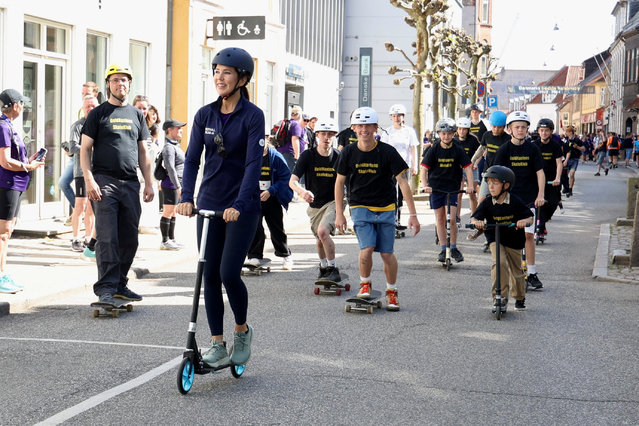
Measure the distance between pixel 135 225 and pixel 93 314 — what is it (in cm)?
87

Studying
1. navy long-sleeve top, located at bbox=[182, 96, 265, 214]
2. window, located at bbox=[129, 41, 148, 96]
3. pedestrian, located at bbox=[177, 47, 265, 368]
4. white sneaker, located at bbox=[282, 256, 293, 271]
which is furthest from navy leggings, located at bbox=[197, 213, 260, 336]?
window, located at bbox=[129, 41, 148, 96]

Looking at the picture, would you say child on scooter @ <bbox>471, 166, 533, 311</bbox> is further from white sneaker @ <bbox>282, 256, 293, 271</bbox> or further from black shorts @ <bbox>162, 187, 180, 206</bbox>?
black shorts @ <bbox>162, 187, 180, 206</bbox>

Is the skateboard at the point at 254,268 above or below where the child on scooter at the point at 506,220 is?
below

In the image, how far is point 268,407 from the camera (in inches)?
220

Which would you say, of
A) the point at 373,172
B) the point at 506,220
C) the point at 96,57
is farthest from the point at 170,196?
the point at 96,57

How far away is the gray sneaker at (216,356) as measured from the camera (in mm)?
5988

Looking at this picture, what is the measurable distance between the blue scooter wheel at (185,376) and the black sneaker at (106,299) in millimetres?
2856

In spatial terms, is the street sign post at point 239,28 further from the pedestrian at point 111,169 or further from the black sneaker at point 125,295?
the black sneaker at point 125,295

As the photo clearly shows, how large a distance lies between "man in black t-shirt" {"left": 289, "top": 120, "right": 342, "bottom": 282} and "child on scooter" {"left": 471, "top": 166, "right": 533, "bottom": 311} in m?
1.95

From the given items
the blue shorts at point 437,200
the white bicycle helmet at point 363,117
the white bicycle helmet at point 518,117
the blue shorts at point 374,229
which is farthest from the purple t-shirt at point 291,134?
the white bicycle helmet at point 363,117

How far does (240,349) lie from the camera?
20.2 feet

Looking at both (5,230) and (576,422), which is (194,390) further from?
(5,230)

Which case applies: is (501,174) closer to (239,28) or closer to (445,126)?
(445,126)

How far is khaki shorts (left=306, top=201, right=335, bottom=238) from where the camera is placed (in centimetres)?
1076
